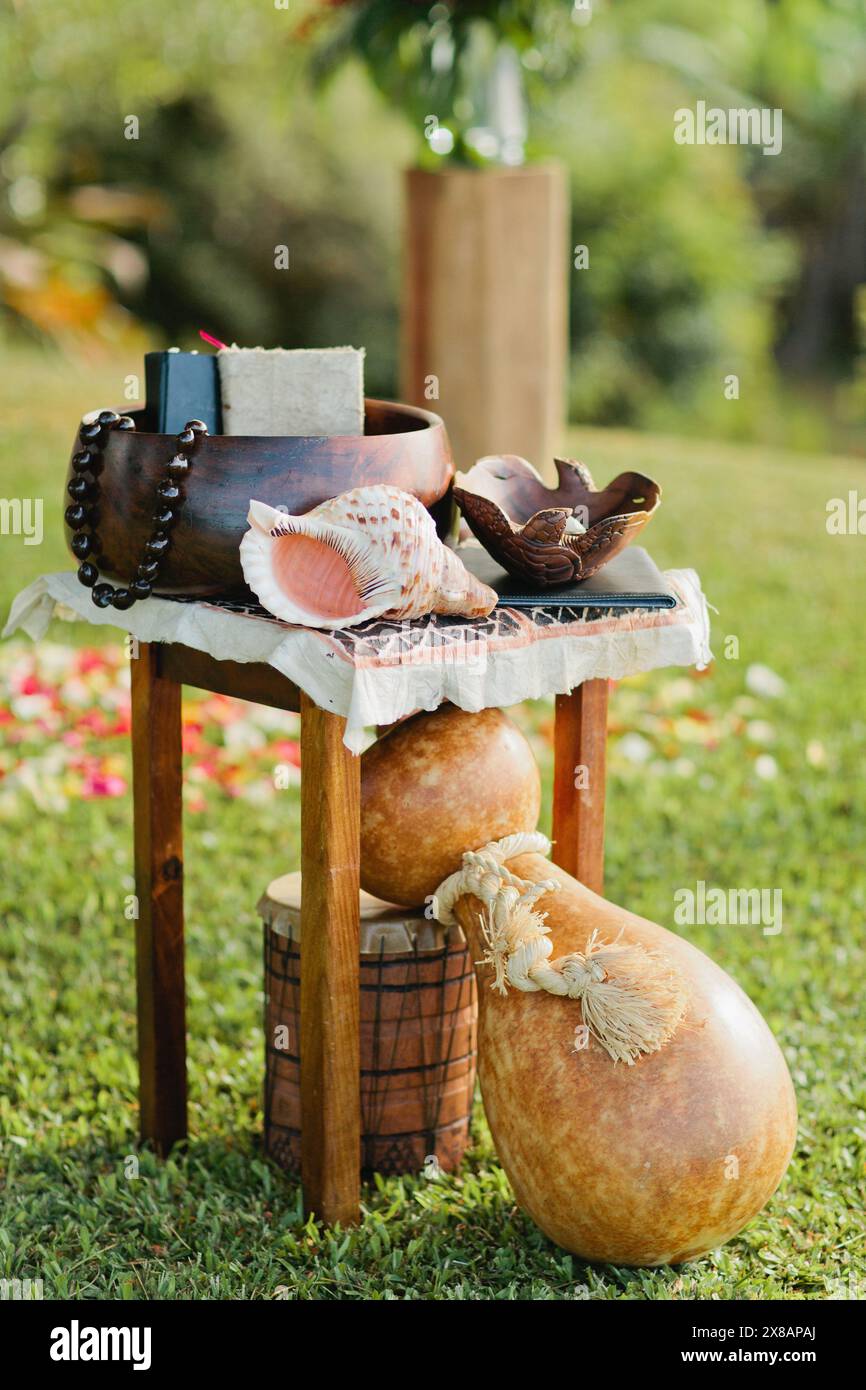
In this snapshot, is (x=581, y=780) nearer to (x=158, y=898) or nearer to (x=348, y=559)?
(x=348, y=559)

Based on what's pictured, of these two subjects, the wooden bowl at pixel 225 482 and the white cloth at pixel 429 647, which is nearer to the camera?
the white cloth at pixel 429 647

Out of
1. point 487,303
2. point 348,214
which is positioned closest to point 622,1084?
point 487,303

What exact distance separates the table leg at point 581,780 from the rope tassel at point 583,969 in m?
0.26

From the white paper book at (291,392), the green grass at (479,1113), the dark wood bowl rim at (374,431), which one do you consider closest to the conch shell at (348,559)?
the dark wood bowl rim at (374,431)

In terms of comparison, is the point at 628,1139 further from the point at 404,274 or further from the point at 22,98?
the point at 22,98

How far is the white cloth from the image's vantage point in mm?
2231

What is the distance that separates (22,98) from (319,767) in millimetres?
10334

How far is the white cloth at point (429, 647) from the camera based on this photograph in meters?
2.23

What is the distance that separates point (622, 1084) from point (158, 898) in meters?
0.98

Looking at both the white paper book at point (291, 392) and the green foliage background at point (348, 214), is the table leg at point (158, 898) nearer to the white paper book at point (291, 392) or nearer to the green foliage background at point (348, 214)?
the white paper book at point (291, 392)

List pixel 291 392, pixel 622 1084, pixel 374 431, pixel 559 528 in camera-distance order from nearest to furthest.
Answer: pixel 622 1084, pixel 559 528, pixel 291 392, pixel 374 431

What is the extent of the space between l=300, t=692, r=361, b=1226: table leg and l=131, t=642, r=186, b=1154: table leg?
0.42 metres

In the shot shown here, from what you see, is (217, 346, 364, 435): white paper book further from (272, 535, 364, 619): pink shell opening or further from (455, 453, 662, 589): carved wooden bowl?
(272, 535, 364, 619): pink shell opening

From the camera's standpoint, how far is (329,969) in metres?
2.43
